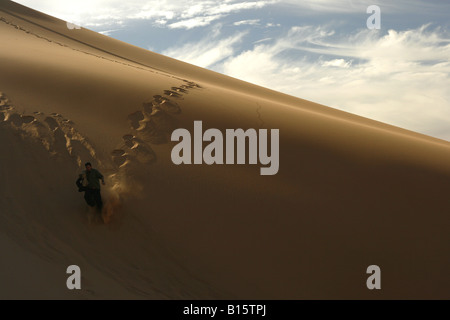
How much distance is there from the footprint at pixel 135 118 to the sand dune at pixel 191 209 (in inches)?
1.9

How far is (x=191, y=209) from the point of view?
714cm

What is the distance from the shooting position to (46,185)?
6.89 meters

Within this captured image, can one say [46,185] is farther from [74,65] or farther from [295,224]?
[74,65]

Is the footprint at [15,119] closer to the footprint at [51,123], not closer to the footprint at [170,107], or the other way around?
the footprint at [51,123]

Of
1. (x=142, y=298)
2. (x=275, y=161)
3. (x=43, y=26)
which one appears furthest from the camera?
(x=43, y=26)

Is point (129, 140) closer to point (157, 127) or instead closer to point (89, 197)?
point (157, 127)

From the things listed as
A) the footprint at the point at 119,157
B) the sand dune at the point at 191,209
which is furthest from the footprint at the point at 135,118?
the footprint at the point at 119,157

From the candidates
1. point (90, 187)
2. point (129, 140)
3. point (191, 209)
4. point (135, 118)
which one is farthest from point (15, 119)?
point (191, 209)

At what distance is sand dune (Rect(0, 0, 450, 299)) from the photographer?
5840 mm

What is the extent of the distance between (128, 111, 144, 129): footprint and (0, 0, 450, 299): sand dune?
0.16 feet

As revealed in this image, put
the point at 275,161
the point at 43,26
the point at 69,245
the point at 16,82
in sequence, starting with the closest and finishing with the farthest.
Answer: the point at 69,245 < the point at 275,161 < the point at 16,82 < the point at 43,26

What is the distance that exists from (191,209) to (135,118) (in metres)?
3.06

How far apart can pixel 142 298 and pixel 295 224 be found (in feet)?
9.88
